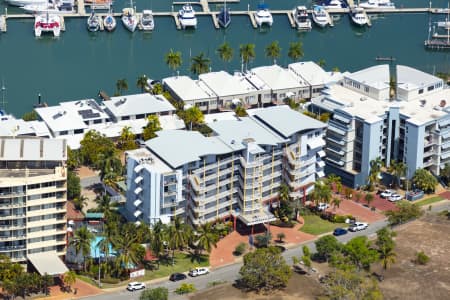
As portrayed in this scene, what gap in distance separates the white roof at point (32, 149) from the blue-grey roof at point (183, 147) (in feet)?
38.2

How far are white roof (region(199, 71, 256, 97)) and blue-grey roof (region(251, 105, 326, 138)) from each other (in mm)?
24253

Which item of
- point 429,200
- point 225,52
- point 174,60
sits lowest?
point 429,200

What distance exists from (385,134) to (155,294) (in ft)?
144

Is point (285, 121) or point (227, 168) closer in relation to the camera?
point (227, 168)

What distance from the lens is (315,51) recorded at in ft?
644

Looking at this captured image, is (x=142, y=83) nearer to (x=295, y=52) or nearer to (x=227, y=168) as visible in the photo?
(x=295, y=52)

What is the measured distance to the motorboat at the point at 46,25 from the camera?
193625mm

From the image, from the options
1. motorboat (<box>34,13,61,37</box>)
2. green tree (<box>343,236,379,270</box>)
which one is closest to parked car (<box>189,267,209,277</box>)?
green tree (<box>343,236,379,270</box>)

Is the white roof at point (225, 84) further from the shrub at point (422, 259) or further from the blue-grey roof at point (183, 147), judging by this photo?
the shrub at point (422, 259)

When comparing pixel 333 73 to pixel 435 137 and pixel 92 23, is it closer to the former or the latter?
pixel 435 137

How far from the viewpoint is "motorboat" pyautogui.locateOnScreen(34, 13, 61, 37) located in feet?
635

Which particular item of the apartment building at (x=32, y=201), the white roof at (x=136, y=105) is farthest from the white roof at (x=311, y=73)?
the apartment building at (x=32, y=201)

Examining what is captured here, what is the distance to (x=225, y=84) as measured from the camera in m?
166

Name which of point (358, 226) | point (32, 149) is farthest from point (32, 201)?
point (358, 226)
